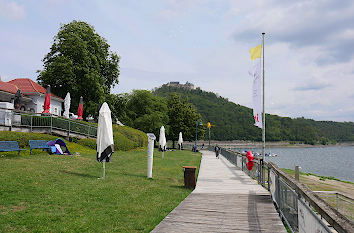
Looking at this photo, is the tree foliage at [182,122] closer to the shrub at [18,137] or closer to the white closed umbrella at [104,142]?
the shrub at [18,137]

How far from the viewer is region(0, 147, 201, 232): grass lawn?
5.74m

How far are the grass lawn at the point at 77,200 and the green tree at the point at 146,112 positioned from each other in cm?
4117

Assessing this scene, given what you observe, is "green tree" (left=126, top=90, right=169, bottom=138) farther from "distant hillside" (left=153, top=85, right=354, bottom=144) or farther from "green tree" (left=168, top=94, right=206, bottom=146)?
"distant hillside" (left=153, top=85, right=354, bottom=144)

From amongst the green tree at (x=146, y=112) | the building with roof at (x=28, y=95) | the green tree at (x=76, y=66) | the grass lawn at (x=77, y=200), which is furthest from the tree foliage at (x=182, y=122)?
the grass lawn at (x=77, y=200)

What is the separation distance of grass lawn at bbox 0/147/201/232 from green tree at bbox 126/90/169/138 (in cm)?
4117

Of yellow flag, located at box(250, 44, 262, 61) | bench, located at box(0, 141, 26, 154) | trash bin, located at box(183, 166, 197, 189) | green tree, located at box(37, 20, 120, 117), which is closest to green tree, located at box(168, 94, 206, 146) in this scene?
green tree, located at box(37, 20, 120, 117)

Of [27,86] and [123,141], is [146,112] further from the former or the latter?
[123,141]

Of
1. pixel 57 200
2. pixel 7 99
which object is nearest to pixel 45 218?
pixel 57 200

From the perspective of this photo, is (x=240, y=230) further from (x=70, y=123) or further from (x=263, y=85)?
(x=70, y=123)

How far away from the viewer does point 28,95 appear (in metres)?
31.3

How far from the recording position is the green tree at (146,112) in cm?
5397

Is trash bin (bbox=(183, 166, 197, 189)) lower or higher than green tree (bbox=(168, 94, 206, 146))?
lower

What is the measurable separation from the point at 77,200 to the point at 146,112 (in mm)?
49907

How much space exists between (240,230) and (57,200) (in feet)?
16.1
